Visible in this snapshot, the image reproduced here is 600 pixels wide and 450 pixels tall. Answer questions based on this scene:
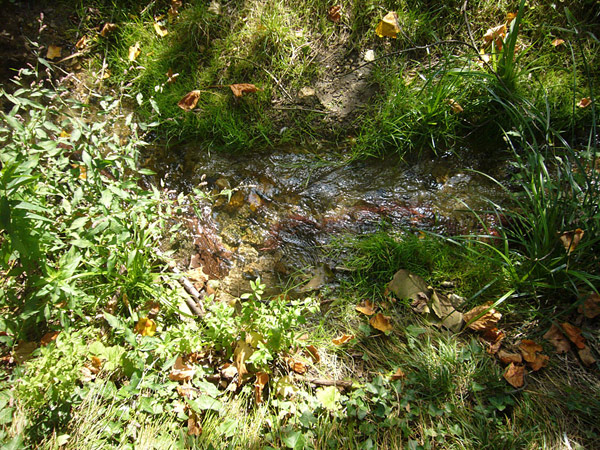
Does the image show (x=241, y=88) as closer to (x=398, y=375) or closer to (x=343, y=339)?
(x=343, y=339)

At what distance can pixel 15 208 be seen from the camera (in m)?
1.47

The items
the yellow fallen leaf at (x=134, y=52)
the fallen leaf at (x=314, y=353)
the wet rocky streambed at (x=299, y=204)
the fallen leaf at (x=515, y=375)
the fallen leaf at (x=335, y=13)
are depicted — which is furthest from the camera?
the yellow fallen leaf at (x=134, y=52)

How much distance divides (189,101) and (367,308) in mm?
2160

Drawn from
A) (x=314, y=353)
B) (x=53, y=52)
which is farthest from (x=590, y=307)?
(x=53, y=52)

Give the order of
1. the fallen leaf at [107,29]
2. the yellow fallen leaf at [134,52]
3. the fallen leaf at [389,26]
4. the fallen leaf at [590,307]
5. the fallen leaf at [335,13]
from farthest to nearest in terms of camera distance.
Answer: the fallen leaf at [107,29] → the yellow fallen leaf at [134,52] → the fallen leaf at [335,13] → the fallen leaf at [389,26] → the fallen leaf at [590,307]

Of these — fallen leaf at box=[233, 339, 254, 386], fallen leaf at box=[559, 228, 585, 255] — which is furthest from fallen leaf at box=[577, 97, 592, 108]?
fallen leaf at box=[233, 339, 254, 386]

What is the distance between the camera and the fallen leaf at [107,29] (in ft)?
10.5

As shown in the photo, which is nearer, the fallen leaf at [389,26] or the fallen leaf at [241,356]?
the fallen leaf at [241,356]

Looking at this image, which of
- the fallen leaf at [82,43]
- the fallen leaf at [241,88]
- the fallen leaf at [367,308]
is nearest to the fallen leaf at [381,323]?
the fallen leaf at [367,308]

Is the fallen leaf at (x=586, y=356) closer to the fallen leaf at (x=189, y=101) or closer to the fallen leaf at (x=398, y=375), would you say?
the fallen leaf at (x=398, y=375)

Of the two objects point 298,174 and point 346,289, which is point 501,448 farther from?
point 298,174

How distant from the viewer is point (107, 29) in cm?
322

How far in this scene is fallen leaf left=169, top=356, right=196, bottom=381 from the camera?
5.88 feet

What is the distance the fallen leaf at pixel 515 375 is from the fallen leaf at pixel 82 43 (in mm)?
4100
